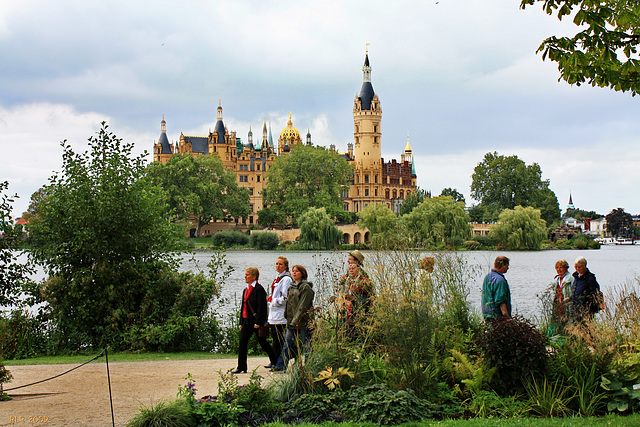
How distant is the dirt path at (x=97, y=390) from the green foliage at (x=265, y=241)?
57.8m

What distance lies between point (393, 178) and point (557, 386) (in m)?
113

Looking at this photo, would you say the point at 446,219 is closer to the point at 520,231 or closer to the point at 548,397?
the point at 520,231

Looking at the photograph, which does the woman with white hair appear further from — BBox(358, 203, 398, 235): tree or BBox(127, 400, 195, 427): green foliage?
BBox(358, 203, 398, 235): tree

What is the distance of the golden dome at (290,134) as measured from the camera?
412 ft

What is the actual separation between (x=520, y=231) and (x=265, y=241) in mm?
25482

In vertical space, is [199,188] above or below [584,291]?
above

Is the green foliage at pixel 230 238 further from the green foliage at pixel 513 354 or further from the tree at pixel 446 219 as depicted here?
the green foliage at pixel 513 354

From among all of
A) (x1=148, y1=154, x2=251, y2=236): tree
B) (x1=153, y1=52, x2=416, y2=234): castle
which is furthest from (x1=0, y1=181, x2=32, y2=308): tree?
(x1=153, y1=52, x2=416, y2=234): castle

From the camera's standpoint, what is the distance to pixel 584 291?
319 inches

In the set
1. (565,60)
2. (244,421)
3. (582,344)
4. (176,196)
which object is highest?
(176,196)

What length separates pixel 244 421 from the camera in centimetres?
557

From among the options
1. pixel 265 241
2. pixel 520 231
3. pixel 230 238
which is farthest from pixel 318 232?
pixel 520 231

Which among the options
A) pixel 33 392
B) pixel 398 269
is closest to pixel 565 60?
pixel 398 269

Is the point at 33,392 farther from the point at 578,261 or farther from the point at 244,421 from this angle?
the point at 578,261
